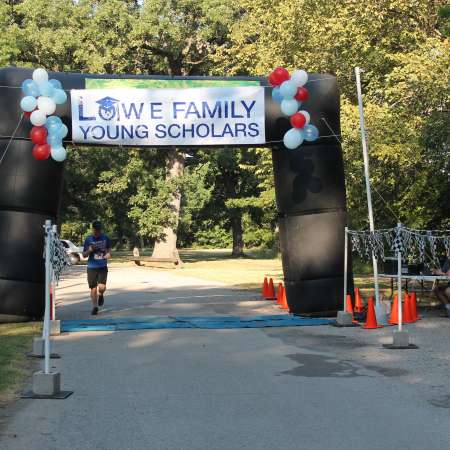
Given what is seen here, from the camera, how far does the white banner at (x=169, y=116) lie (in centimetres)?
1409

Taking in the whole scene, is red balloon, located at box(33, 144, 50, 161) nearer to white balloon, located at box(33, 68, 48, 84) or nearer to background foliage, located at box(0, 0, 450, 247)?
white balloon, located at box(33, 68, 48, 84)

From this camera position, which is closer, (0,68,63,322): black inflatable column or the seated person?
(0,68,63,322): black inflatable column

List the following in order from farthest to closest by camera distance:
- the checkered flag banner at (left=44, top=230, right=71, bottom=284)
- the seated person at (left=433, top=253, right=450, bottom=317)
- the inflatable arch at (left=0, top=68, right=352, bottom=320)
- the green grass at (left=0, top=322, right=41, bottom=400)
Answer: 1. the seated person at (left=433, top=253, right=450, bottom=317)
2. the inflatable arch at (left=0, top=68, right=352, bottom=320)
3. the checkered flag banner at (left=44, top=230, right=71, bottom=284)
4. the green grass at (left=0, top=322, right=41, bottom=400)

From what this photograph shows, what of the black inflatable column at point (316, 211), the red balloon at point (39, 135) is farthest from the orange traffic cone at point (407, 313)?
the red balloon at point (39, 135)

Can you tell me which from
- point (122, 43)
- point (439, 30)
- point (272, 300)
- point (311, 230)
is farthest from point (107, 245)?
point (122, 43)

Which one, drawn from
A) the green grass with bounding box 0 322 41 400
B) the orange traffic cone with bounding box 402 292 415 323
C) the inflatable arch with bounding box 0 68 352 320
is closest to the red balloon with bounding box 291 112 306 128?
the inflatable arch with bounding box 0 68 352 320

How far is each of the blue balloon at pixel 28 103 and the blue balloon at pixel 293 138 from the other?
4.51m

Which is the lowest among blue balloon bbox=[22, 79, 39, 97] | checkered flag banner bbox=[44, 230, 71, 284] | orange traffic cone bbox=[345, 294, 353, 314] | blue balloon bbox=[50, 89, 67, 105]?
orange traffic cone bbox=[345, 294, 353, 314]

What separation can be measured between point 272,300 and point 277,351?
8.42 meters

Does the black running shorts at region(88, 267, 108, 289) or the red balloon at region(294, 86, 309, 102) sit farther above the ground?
the red balloon at region(294, 86, 309, 102)

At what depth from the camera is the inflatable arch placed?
45.0ft

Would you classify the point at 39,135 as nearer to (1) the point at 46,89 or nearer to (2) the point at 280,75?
(1) the point at 46,89

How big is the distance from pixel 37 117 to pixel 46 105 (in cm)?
27

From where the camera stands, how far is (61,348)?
1093 centimetres
